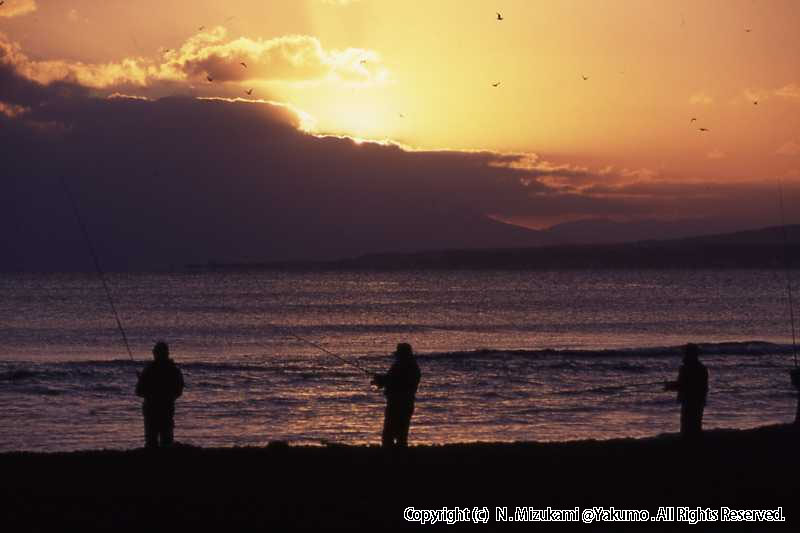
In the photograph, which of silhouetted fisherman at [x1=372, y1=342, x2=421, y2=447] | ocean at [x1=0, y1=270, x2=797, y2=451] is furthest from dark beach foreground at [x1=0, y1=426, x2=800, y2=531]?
ocean at [x1=0, y1=270, x2=797, y2=451]

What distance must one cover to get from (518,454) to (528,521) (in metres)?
3.94

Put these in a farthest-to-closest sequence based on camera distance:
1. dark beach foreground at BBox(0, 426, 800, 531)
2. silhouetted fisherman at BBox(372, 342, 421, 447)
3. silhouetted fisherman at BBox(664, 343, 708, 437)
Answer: silhouetted fisherman at BBox(664, 343, 708, 437) < silhouetted fisherman at BBox(372, 342, 421, 447) < dark beach foreground at BBox(0, 426, 800, 531)

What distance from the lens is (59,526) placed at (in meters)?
9.13

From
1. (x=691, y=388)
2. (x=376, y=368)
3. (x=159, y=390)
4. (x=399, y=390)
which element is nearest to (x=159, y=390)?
(x=159, y=390)

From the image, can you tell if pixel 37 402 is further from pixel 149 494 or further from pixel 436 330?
pixel 436 330

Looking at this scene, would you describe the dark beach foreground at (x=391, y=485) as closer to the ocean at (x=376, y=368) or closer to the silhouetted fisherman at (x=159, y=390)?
the silhouetted fisherman at (x=159, y=390)

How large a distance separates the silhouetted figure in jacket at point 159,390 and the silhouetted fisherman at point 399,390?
2.35m

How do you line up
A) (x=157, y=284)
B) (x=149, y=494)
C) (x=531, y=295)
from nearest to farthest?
(x=149, y=494) → (x=531, y=295) → (x=157, y=284)

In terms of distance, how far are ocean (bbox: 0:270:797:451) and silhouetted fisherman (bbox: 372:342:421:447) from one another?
3811 millimetres

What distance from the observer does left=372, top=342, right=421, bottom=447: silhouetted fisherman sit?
1264 cm

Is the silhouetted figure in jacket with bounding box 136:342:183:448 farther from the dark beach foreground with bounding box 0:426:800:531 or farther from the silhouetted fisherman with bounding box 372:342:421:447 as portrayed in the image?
the silhouetted fisherman with bounding box 372:342:421:447

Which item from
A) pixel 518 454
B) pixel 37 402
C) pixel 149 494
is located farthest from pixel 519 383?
pixel 149 494

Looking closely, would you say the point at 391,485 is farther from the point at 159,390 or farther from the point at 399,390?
the point at 159,390

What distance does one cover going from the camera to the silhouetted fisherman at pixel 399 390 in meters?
12.6
